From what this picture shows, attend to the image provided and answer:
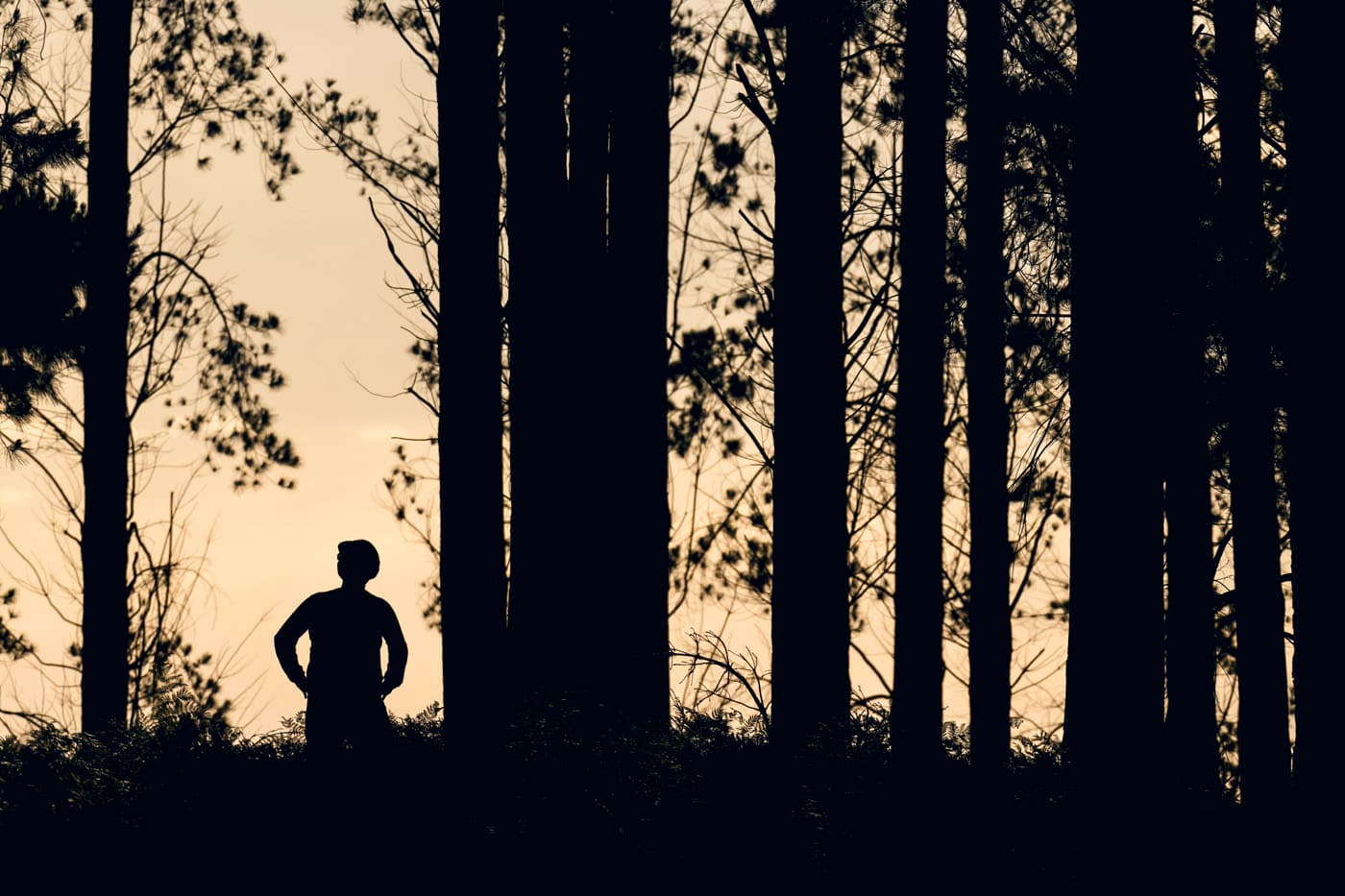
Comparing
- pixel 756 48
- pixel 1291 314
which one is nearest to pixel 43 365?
pixel 756 48

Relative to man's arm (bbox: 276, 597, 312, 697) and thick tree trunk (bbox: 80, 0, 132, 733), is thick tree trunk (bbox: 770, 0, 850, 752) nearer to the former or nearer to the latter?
man's arm (bbox: 276, 597, 312, 697)

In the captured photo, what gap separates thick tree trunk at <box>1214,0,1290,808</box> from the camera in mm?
9250

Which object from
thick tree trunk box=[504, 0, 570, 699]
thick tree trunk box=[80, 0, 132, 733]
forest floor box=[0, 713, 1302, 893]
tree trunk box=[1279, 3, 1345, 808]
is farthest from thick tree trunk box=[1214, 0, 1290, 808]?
thick tree trunk box=[80, 0, 132, 733]

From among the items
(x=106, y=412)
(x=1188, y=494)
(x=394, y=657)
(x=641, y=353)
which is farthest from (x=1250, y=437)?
(x=106, y=412)

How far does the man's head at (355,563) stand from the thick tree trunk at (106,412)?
16.6 feet

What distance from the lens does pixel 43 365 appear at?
501 inches

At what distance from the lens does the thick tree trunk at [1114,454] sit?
278 inches

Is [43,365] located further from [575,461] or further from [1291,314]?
[1291,314]

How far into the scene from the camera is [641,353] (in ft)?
37.8

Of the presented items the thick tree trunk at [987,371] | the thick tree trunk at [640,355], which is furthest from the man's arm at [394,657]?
the thick tree trunk at [987,371]

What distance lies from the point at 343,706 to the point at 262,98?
10.1 m

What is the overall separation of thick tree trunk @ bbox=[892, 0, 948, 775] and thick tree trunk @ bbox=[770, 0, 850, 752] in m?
1.43

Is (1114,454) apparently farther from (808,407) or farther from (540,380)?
(540,380)

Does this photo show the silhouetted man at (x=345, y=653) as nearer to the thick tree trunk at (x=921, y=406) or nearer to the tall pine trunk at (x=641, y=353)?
the tall pine trunk at (x=641, y=353)
